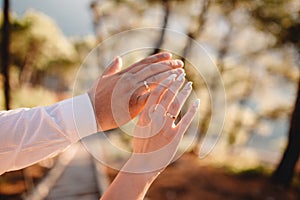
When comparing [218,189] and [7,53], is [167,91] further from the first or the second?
[218,189]

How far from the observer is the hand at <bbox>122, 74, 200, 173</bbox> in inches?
38.9

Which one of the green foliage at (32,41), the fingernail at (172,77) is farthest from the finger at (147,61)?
the green foliage at (32,41)

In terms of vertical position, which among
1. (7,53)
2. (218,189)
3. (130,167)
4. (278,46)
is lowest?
(218,189)

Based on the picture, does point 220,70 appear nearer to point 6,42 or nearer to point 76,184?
point 76,184

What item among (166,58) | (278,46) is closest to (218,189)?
(278,46)

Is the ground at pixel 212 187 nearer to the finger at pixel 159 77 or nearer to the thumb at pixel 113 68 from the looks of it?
the thumb at pixel 113 68

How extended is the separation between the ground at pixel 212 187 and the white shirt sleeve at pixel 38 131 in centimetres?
651

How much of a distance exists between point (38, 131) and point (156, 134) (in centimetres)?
29

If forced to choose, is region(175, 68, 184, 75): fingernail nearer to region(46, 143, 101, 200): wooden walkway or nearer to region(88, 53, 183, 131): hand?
region(88, 53, 183, 131): hand

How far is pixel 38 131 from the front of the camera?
3.04 feet

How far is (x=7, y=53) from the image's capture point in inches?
255

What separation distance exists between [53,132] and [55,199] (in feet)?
21.2

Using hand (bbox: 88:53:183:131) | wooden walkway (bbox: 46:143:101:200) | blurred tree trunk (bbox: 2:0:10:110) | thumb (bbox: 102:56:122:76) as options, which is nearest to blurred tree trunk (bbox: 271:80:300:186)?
wooden walkway (bbox: 46:143:101:200)

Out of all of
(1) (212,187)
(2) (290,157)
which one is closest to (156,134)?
(1) (212,187)
